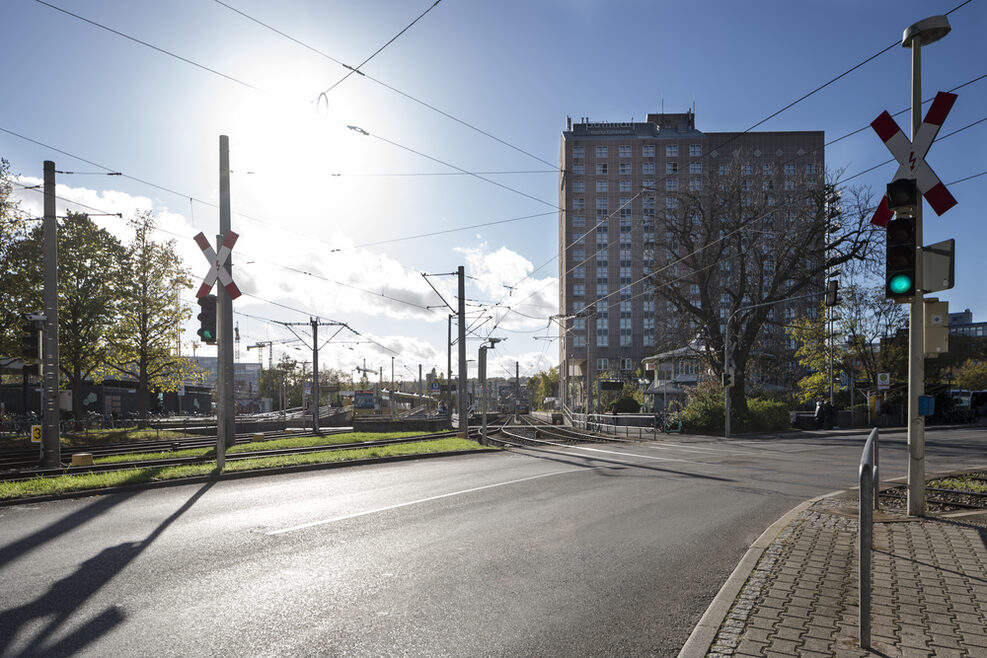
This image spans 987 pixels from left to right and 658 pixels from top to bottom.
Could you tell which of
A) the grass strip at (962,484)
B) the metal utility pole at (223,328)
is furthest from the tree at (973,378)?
the metal utility pole at (223,328)

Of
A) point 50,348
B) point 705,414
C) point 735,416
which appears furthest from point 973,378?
point 50,348

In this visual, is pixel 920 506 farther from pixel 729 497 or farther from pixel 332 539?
pixel 332 539

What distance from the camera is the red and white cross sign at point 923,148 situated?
7926 mm

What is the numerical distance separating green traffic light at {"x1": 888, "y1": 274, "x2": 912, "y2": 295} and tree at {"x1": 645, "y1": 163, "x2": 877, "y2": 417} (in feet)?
81.3

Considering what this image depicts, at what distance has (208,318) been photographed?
12438 mm

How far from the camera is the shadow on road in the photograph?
4004mm

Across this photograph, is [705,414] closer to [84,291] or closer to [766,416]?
[766,416]

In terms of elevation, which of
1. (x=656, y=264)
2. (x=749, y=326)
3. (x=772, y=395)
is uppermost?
(x=656, y=264)

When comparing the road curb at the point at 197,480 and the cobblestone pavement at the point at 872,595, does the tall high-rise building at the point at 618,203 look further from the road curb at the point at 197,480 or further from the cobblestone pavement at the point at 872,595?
the cobblestone pavement at the point at 872,595

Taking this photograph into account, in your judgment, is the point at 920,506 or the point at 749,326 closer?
the point at 920,506

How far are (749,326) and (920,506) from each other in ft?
92.1

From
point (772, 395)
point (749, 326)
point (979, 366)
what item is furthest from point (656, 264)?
point (979, 366)

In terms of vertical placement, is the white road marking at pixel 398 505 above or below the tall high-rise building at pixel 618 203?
below

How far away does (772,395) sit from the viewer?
43438 millimetres
